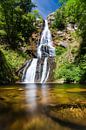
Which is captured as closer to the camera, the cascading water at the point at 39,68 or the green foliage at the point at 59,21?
the cascading water at the point at 39,68

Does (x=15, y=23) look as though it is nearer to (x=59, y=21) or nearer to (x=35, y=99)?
(x=59, y=21)

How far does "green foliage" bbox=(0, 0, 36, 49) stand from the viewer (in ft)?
95.8

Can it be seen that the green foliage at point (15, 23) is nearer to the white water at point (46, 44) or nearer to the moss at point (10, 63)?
the moss at point (10, 63)

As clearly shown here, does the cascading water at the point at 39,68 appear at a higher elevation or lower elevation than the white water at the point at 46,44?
lower

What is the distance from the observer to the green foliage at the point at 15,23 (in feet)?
95.8

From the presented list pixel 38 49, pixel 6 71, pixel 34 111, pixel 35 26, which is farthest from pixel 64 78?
pixel 35 26

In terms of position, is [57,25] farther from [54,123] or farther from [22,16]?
[54,123]

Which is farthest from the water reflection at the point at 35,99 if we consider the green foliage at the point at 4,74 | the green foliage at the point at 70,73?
the green foliage at the point at 70,73

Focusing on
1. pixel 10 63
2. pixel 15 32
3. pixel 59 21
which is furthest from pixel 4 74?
pixel 59 21

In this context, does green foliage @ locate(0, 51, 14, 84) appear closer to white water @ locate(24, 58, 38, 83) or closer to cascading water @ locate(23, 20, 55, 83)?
white water @ locate(24, 58, 38, 83)

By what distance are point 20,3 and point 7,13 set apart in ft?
26.6

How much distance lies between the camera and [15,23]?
31859 mm

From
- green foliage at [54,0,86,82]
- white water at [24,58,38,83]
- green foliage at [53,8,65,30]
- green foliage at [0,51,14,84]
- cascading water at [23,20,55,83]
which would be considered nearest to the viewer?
green foliage at [0,51,14,84]

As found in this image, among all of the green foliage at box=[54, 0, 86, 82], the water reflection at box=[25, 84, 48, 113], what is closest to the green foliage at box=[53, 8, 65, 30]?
the green foliage at box=[54, 0, 86, 82]
